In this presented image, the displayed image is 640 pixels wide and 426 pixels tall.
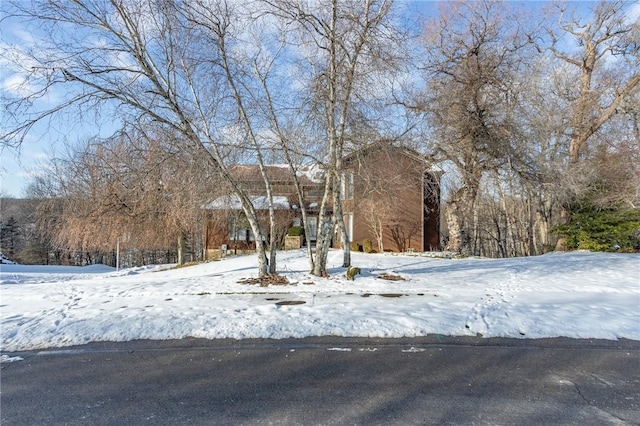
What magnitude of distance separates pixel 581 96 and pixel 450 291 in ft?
51.7

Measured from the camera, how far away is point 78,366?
4.27m

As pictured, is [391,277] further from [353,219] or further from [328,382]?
[353,219]

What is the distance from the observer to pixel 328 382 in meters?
3.77

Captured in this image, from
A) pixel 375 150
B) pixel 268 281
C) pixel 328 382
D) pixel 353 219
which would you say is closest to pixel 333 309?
pixel 328 382

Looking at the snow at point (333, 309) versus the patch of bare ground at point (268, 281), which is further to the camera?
the patch of bare ground at point (268, 281)

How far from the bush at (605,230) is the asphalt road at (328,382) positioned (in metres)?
13.5

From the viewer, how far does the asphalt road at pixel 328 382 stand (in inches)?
123

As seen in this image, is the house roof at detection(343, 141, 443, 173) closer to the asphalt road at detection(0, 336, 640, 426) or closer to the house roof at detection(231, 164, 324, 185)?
the house roof at detection(231, 164, 324, 185)

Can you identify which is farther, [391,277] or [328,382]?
[391,277]

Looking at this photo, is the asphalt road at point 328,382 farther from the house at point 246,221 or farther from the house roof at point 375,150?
the house at point 246,221

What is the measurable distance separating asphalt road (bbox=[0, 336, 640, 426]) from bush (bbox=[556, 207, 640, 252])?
1349 cm

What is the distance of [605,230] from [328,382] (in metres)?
17.2

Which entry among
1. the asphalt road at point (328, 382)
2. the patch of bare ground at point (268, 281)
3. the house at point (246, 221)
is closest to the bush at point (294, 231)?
the house at point (246, 221)

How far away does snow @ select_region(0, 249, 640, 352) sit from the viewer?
17.5 ft
